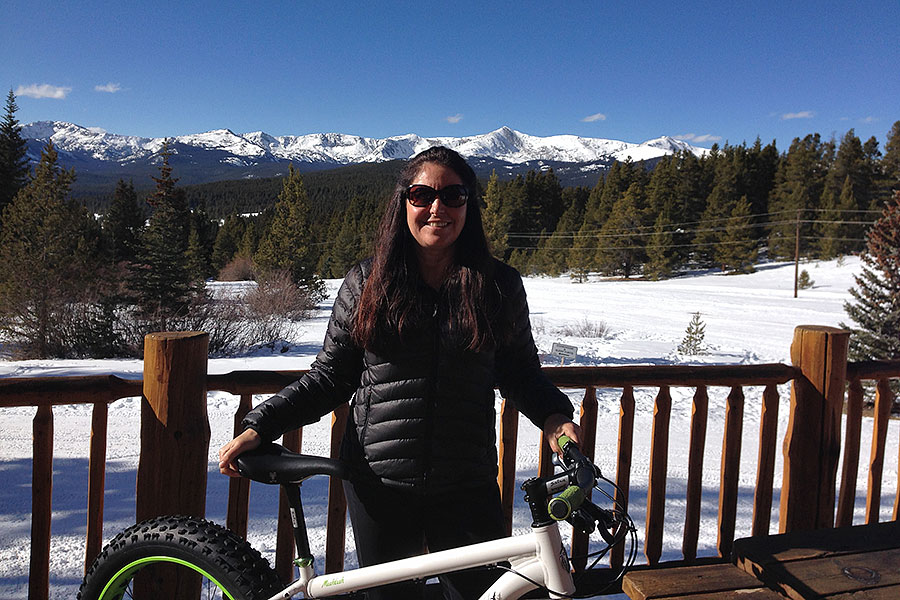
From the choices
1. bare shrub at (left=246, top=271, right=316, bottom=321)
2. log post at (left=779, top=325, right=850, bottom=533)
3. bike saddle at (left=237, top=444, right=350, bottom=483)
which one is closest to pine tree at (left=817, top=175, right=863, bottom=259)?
bare shrub at (left=246, top=271, right=316, bottom=321)

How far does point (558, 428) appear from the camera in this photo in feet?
5.69

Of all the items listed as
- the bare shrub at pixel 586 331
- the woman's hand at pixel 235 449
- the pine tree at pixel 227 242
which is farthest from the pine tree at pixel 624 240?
the woman's hand at pixel 235 449

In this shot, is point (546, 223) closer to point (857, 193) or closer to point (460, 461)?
point (857, 193)

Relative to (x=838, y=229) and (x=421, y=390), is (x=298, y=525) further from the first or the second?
(x=838, y=229)

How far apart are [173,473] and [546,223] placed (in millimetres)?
52344

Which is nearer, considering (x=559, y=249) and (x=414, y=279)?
(x=414, y=279)

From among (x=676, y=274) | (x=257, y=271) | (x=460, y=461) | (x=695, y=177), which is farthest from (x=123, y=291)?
(x=695, y=177)

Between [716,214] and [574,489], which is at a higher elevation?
[716,214]

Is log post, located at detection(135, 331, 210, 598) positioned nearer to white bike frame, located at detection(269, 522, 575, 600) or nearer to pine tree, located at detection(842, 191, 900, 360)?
white bike frame, located at detection(269, 522, 575, 600)

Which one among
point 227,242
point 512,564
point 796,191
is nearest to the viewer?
point 512,564

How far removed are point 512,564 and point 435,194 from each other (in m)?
1.06

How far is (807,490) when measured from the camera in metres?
2.78

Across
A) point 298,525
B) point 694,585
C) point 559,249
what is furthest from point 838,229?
point 298,525

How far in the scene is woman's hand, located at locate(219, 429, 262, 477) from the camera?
167 cm
